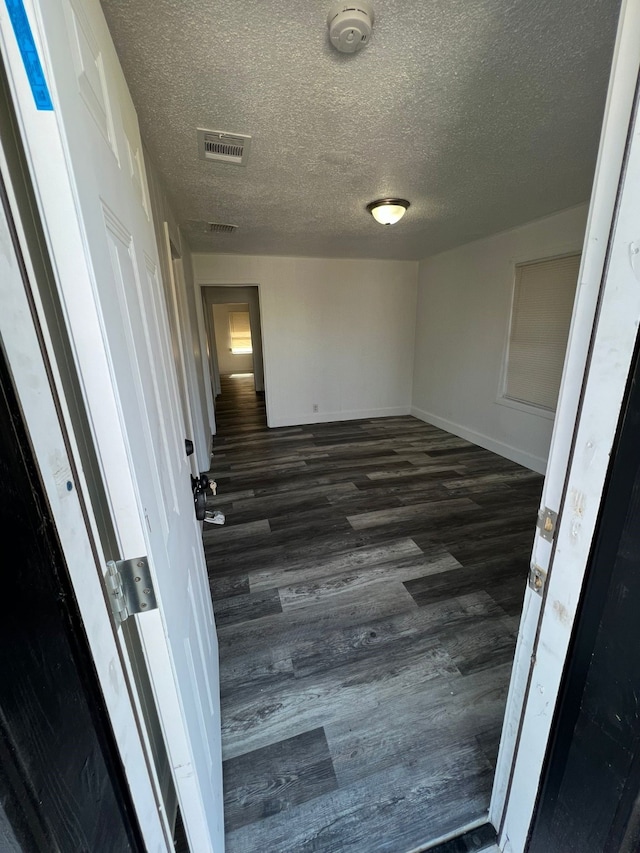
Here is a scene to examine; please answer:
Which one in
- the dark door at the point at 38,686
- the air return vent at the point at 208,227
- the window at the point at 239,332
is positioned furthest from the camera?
the window at the point at 239,332

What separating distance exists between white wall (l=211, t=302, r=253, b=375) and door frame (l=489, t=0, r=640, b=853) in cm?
1060

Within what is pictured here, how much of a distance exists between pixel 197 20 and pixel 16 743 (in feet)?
5.98

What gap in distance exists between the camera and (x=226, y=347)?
1089cm

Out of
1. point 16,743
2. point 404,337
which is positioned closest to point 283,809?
point 16,743

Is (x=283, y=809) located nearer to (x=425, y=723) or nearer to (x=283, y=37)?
(x=425, y=723)

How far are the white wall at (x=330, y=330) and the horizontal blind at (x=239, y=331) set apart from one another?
6.75 m

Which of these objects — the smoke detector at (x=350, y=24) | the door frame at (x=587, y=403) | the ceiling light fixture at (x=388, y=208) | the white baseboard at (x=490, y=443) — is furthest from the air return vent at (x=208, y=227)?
the white baseboard at (x=490, y=443)

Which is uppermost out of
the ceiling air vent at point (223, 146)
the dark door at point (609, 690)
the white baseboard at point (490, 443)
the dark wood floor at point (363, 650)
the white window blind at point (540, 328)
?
the ceiling air vent at point (223, 146)

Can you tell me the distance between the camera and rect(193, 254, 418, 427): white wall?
4.68 meters

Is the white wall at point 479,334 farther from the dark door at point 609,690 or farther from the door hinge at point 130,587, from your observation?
the door hinge at point 130,587

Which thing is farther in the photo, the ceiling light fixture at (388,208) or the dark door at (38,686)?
the ceiling light fixture at (388,208)

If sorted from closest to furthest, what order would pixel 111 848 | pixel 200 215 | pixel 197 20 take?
pixel 111 848
pixel 197 20
pixel 200 215

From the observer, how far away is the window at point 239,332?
1123cm

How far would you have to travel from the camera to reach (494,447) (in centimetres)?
403
